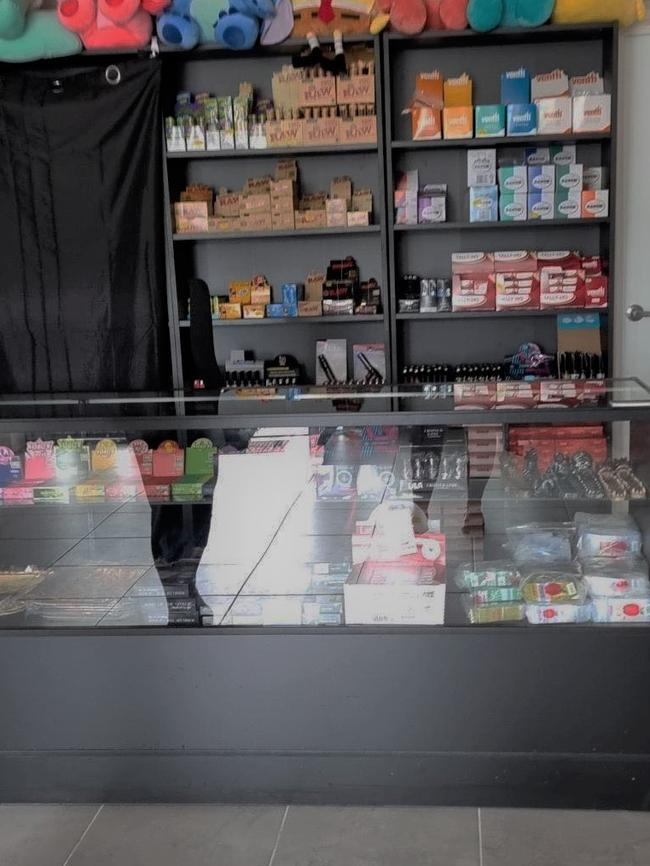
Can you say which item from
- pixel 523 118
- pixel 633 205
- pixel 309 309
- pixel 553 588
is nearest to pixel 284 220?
pixel 309 309

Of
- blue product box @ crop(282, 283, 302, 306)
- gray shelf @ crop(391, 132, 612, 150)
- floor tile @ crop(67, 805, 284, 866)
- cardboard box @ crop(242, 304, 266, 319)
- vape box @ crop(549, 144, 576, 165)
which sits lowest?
floor tile @ crop(67, 805, 284, 866)

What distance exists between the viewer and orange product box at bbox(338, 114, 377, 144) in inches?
157

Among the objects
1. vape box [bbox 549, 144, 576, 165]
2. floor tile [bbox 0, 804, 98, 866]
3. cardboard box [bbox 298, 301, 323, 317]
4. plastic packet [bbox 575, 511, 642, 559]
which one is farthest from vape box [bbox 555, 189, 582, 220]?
floor tile [bbox 0, 804, 98, 866]

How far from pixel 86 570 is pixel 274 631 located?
554 mm

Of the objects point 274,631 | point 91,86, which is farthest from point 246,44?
point 274,631

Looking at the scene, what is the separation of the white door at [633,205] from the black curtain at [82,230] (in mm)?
2078

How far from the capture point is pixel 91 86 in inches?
160

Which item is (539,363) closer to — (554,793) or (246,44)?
(246,44)

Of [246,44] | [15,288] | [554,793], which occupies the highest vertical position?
[246,44]

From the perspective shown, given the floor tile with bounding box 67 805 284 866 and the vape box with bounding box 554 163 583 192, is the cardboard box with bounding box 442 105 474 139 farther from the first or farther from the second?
the floor tile with bounding box 67 805 284 866

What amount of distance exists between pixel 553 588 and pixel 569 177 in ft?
7.70

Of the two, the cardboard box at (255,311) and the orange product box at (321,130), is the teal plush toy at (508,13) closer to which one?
the orange product box at (321,130)

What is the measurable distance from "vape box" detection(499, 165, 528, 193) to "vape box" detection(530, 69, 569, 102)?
0.93 ft

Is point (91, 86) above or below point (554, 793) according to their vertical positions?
above
